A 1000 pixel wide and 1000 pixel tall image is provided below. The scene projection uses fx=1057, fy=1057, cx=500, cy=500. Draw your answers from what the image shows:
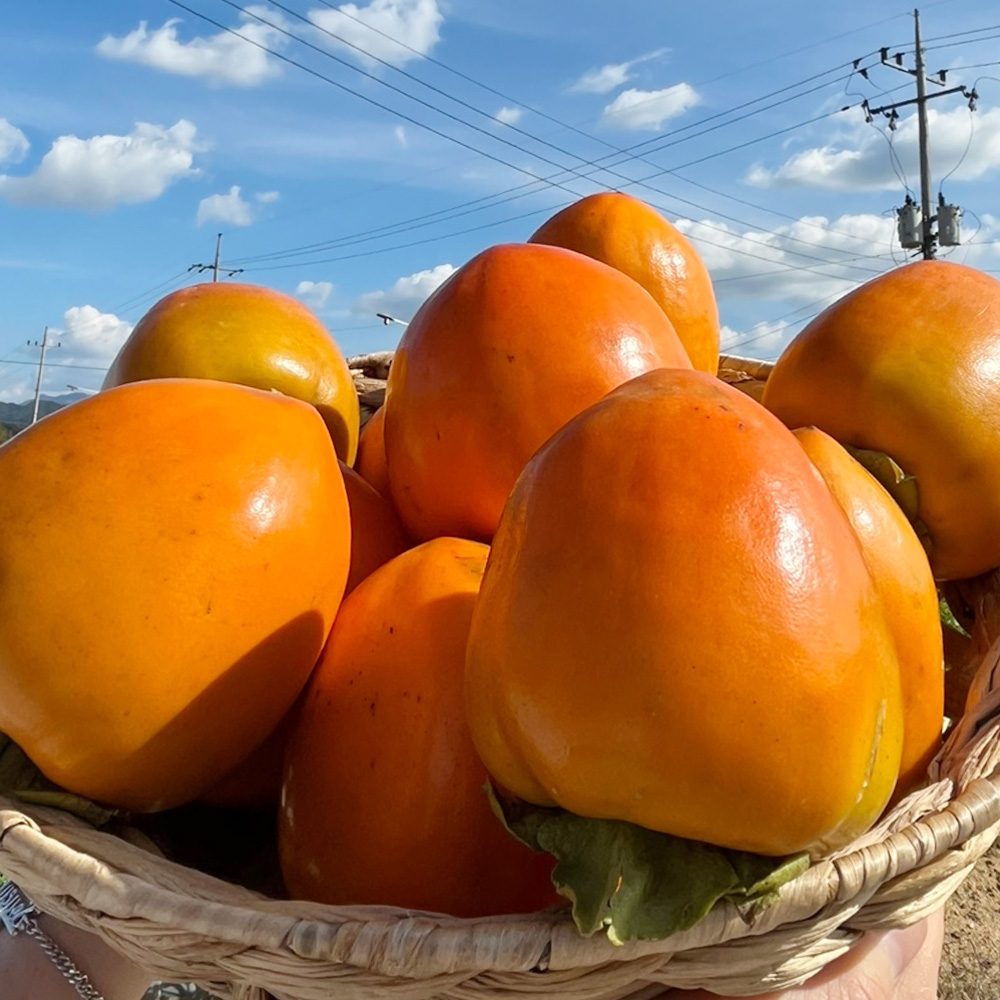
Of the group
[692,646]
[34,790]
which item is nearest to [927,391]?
[692,646]

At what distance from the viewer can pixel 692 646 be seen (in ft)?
1.99

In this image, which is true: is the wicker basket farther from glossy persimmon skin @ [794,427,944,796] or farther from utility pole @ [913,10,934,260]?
→ utility pole @ [913,10,934,260]

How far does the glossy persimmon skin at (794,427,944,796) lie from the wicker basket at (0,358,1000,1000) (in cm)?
7

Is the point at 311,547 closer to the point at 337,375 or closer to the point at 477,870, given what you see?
the point at 477,870

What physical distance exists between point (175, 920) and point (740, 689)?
0.39 metres

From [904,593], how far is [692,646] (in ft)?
1.09

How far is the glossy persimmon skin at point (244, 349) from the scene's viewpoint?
1242 millimetres

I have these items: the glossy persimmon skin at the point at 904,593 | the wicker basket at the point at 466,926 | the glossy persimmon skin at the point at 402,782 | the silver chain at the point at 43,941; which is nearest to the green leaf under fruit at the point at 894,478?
the glossy persimmon skin at the point at 904,593

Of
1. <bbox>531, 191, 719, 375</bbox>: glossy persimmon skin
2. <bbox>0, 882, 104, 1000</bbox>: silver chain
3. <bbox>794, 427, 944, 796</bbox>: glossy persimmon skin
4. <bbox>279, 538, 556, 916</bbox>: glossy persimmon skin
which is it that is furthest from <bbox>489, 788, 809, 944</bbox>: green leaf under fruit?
<bbox>531, 191, 719, 375</bbox>: glossy persimmon skin

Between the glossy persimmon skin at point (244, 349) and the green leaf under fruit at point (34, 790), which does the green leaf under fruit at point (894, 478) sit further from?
the green leaf under fruit at point (34, 790)

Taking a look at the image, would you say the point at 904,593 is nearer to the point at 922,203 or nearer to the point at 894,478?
the point at 894,478

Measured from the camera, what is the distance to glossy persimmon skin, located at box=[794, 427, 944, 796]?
0.85 meters

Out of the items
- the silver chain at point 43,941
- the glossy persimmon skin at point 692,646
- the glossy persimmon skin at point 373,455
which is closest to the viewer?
the glossy persimmon skin at point 692,646

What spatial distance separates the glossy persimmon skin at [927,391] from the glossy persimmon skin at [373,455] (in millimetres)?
509
